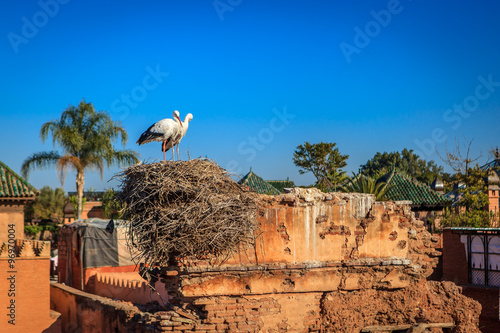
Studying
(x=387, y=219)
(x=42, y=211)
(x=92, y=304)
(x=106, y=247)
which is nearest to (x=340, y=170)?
(x=106, y=247)

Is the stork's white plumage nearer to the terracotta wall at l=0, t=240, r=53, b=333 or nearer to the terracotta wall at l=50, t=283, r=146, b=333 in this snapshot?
the terracotta wall at l=50, t=283, r=146, b=333

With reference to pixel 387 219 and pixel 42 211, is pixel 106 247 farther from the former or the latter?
pixel 42 211

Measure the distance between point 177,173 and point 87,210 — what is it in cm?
3207

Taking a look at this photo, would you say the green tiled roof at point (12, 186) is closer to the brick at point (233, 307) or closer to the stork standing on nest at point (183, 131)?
the stork standing on nest at point (183, 131)

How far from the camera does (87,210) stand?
37.3 m

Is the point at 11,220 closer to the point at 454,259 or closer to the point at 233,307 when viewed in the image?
the point at 233,307

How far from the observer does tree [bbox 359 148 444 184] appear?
157 feet

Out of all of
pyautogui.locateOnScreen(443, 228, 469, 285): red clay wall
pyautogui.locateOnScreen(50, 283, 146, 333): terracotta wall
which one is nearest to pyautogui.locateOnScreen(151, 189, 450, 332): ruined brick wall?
pyautogui.locateOnScreen(50, 283, 146, 333): terracotta wall

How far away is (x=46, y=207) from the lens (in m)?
40.6

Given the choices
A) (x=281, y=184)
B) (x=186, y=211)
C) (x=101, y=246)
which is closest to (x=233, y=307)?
(x=186, y=211)

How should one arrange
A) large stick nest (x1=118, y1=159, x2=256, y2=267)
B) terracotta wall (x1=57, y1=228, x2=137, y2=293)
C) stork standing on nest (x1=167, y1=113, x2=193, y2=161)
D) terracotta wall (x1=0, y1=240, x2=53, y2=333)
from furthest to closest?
terracotta wall (x1=57, y1=228, x2=137, y2=293) → terracotta wall (x1=0, y1=240, x2=53, y2=333) → stork standing on nest (x1=167, y1=113, x2=193, y2=161) → large stick nest (x1=118, y1=159, x2=256, y2=267)

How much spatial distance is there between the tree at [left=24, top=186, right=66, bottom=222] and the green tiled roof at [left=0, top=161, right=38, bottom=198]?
2219cm

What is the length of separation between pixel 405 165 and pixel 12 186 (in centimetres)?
4108

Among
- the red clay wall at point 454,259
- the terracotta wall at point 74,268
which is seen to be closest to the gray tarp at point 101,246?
the terracotta wall at point 74,268
